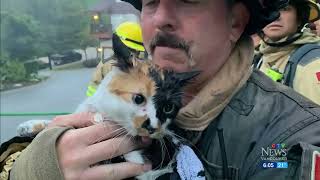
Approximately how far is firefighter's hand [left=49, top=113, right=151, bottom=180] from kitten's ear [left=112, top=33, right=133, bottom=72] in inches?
7.5

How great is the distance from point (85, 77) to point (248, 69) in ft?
7.35

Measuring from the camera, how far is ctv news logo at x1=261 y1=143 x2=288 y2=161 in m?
1.47

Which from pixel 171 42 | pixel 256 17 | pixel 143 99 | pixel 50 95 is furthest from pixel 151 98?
pixel 50 95

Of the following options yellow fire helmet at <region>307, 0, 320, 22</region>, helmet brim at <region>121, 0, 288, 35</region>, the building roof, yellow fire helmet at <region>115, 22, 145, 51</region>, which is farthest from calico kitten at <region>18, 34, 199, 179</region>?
yellow fire helmet at <region>307, 0, 320, 22</region>

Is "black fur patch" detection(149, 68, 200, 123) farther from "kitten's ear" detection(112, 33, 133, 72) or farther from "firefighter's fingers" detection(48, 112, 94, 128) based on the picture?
"firefighter's fingers" detection(48, 112, 94, 128)

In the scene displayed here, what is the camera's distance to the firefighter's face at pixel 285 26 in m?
3.53

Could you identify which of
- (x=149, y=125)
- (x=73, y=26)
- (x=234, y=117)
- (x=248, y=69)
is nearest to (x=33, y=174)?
(x=149, y=125)

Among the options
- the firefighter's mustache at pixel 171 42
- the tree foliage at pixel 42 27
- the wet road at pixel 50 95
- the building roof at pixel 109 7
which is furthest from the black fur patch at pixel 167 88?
the wet road at pixel 50 95

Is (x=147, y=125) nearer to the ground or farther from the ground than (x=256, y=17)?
nearer to the ground

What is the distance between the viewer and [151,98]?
147cm

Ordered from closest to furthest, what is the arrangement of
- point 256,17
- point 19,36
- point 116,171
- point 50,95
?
point 116,171 → point 256,17 → point 19,36 → point 50,95

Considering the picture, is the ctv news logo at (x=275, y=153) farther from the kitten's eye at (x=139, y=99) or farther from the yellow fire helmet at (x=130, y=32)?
the yellow fire helmet at (x=130, y=32)

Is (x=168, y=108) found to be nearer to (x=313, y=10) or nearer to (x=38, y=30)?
(x=38, y=30)

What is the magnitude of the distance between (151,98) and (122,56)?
0.18m
